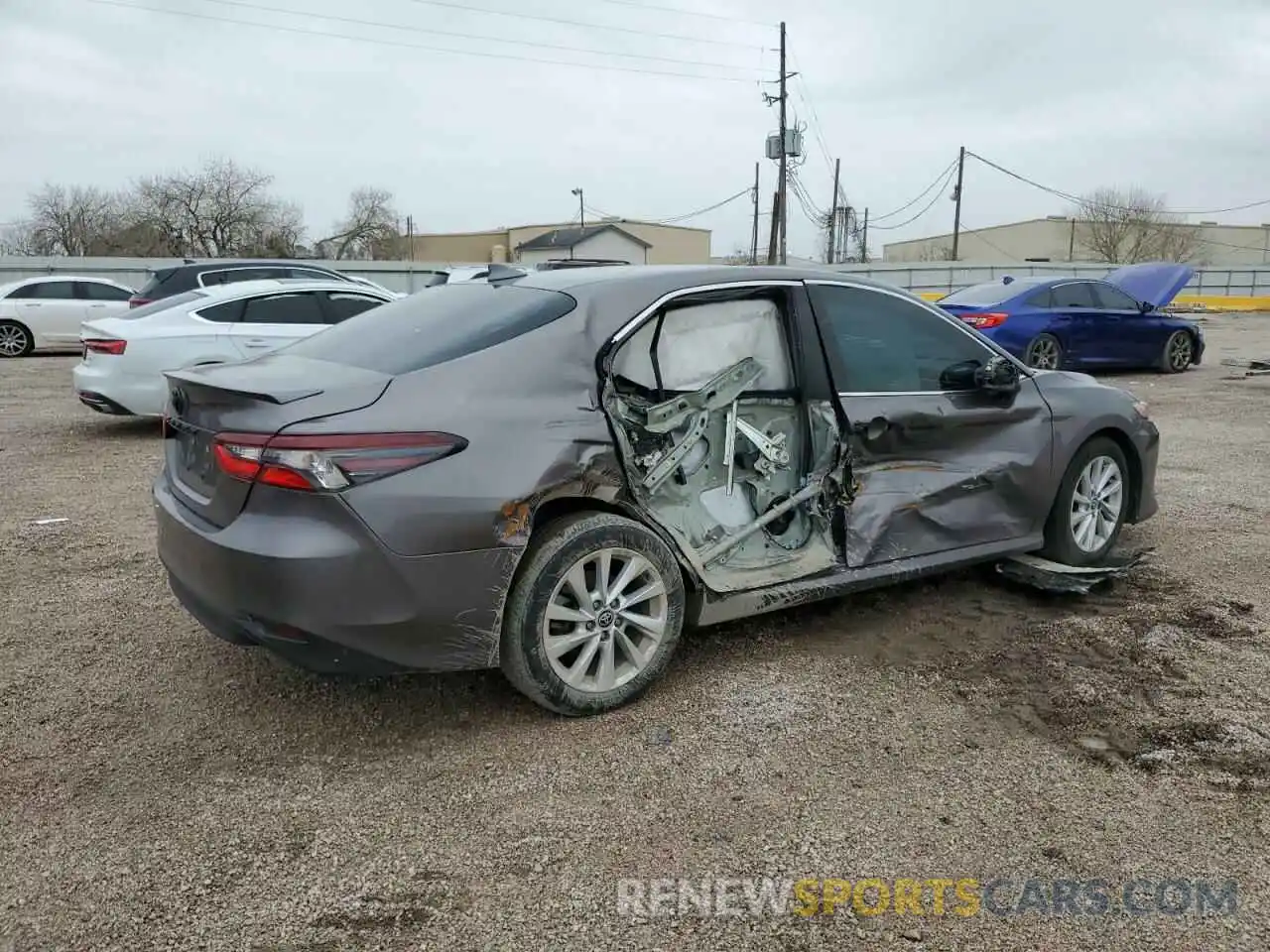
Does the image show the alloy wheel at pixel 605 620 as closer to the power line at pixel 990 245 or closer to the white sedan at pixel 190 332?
the white sedan at pixel 190 332

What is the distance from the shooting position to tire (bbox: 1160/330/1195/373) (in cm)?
1426

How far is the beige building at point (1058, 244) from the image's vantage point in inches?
2778

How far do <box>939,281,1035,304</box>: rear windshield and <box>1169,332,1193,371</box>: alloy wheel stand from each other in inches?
111

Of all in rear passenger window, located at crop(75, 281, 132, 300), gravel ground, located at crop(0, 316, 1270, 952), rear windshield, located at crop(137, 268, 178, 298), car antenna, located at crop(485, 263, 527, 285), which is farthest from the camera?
rear passenger window, located at crop(75, 281, 132, 300)

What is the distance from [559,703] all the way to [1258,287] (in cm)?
5099

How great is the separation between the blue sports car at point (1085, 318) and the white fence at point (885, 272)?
9.38 m

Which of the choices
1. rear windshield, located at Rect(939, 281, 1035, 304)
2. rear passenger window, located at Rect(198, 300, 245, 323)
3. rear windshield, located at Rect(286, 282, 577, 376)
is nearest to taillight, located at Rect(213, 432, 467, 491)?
rear windshield, located at Rect(286, 282, 577, 376)

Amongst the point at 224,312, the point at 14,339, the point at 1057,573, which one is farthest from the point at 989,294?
the point at 14,339

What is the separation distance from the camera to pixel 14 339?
1716 centimetres

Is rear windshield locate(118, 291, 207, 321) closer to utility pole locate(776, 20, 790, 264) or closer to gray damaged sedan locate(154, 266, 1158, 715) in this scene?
gray damaged sedan locate(154, 266, 1158, 715)

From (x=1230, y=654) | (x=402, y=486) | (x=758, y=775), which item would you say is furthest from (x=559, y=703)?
(x=1230, y=654)

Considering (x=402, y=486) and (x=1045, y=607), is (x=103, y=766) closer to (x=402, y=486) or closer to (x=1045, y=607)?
(x=402, y=486)

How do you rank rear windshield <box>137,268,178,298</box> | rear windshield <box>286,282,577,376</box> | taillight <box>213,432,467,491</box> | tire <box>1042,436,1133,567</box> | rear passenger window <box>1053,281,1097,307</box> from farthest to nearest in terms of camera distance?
rear windshield <box>137,268,178,298</box> → rear passenger window <box>1053,281,1097,307</box> → tire <box>1042,436,1133,567</box> → rear windshield <box>286,282,577,376</box> → taillight <box>213,432,467,491</box>

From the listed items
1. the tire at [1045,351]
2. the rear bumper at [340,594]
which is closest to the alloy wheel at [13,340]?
the tire at [1045,351]
